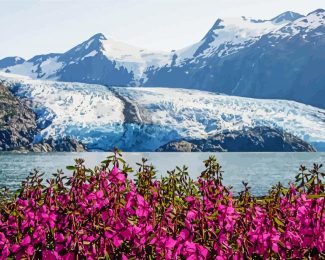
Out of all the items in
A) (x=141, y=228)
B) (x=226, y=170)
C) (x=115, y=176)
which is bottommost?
(x=226, y=170)

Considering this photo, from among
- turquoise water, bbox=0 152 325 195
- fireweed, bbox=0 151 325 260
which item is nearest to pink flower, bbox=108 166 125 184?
fireweed, bbox=0 151 325 260

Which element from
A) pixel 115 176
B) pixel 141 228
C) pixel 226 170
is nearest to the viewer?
pixel 141 228

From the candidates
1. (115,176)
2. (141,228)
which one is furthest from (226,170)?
(141,228)

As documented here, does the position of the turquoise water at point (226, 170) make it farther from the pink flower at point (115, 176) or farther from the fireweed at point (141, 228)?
the pink flower at point (115, 176)

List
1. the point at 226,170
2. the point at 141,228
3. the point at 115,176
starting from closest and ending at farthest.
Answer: the point at 141,228, the point at 115,176, the point at 226,170

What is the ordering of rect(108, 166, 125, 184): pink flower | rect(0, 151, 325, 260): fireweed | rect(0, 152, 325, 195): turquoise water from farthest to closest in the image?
rect(0, 152, 325, 195): turquoise water
rect(108, 166, 125, 184): pink flower
rect(0, 151, 325, 260): fireweed

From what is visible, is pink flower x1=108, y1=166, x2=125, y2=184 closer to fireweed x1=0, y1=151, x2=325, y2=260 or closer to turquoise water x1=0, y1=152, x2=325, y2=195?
fireweed x1=0, y1=151, x2=325, y2=260

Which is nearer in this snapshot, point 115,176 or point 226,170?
point 115,176


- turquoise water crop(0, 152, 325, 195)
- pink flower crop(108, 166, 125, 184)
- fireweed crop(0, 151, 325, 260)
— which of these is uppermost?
pink flower crop(108, 166, 125, 184)

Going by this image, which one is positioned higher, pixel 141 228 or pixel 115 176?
pixel 115 176

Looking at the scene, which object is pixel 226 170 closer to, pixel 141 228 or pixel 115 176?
pixel 115 176

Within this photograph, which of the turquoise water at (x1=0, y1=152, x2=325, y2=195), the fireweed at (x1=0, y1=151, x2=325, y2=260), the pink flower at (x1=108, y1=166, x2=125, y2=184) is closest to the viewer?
the fireweed at (x1=0, y1=151, x2=325, y2=260)

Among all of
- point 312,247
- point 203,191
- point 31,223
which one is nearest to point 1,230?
point 31,223

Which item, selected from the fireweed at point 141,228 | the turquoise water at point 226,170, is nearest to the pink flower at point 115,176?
the fireweed at point 141,228
